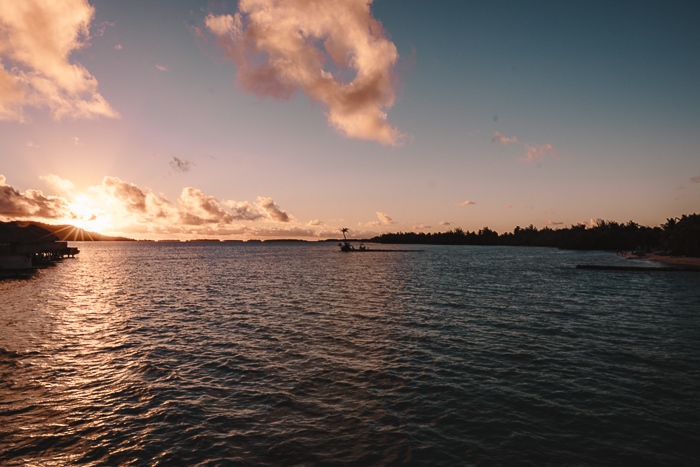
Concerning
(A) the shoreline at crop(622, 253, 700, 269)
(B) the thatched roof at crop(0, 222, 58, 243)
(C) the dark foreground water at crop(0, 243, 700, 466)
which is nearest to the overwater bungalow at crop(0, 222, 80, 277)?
(B) the thatched roof at crop(0, 222, 58, 243)

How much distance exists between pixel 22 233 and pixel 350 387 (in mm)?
90473

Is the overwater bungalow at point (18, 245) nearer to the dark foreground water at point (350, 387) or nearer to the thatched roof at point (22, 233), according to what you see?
the thatched roof at point (22, 233)

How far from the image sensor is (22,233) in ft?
254

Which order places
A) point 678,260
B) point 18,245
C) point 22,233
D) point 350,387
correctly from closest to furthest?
point 350,387 → point 22,233 → point 18,245 → point 678,260

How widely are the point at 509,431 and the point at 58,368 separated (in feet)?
78.7

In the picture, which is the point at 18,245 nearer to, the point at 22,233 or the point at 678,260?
the point at 22,233

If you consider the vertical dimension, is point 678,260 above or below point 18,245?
below

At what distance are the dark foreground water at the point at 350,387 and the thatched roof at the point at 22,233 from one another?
1776 inches

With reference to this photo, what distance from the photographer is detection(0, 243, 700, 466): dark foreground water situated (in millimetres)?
13180

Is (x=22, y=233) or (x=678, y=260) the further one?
(x=678, y=260)

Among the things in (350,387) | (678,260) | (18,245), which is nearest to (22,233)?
(18,245)

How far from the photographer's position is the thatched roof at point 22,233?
236ft

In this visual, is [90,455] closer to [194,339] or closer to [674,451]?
[194,339]

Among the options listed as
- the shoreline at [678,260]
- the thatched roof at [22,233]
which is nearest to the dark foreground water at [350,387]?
the thatched roof at [22,233]
